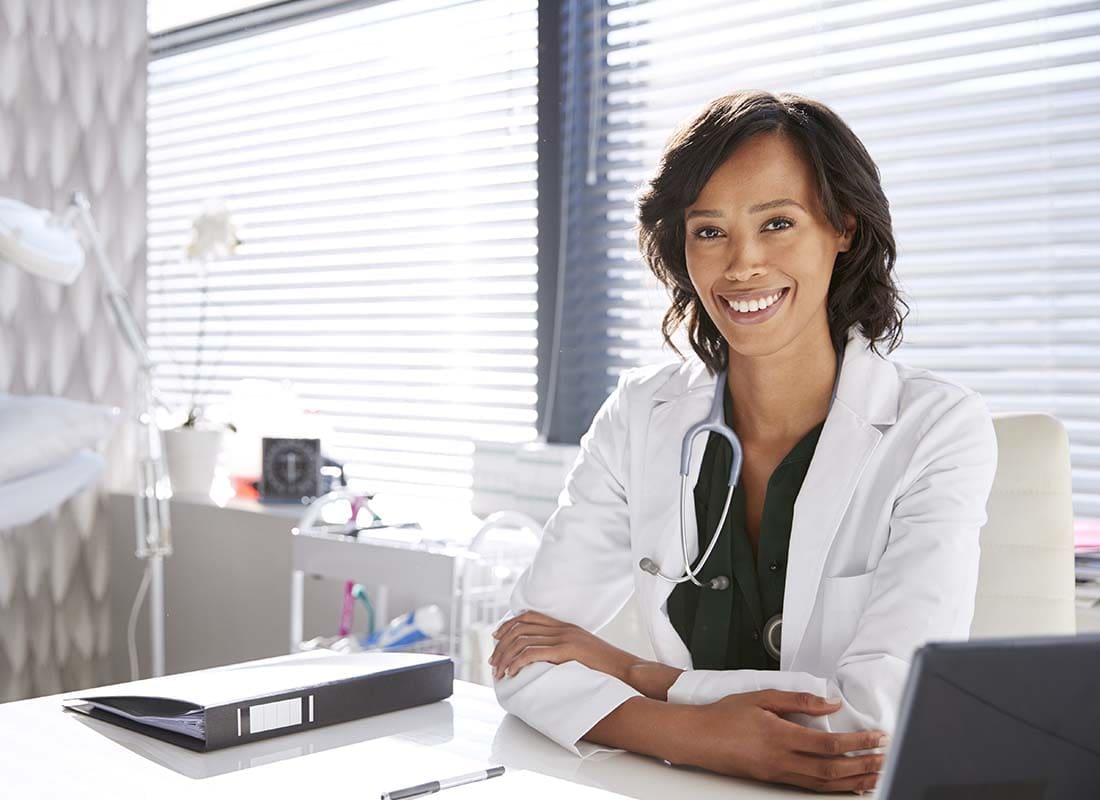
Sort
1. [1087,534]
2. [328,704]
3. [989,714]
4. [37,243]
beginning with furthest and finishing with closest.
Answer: [37,243] → [1087,534] → [328,704] → [989,714]

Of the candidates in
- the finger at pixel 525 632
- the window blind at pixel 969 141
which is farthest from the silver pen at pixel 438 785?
the window blind at pixel 969 141

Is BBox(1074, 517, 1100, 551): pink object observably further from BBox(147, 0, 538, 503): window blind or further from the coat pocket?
BBox(147, 0, 538, 503): window blind

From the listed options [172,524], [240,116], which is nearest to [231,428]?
[172,524]

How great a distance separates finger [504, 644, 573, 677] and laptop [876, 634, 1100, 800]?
0.75 meters

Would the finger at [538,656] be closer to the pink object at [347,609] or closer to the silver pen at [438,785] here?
the silver pen at [438,785]

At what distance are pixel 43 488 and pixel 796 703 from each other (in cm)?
224

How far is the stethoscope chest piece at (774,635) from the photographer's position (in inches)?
55.9

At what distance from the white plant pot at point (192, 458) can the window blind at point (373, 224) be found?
11.5 inches

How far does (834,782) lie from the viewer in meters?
1.02

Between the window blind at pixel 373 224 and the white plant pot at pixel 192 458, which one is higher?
the window blind at pixel 373 224

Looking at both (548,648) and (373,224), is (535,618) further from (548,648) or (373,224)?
(373,224)

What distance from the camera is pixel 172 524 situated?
3.31m

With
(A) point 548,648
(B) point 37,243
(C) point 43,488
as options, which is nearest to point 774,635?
(A) point 548,648

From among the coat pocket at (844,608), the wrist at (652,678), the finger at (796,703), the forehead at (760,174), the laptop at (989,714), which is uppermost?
the forehead at (760,174)
